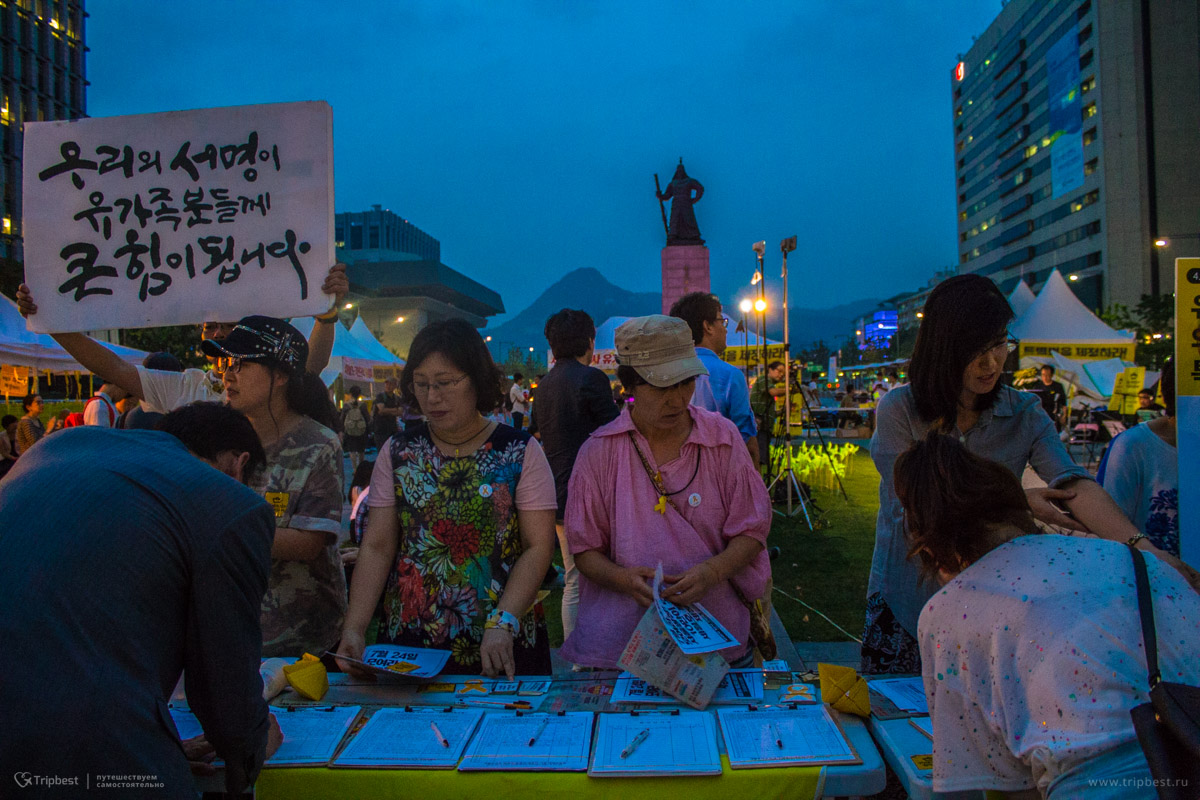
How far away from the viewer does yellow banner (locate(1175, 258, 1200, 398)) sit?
2285 mm

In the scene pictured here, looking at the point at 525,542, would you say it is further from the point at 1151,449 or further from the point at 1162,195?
the point at 1162,195

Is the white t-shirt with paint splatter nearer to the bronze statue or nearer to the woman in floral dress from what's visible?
the woman in floral dress

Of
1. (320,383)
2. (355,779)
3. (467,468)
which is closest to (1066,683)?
(355,779)

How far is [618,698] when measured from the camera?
204 centimetres

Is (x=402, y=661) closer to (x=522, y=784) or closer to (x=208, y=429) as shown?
(x=522, y=784)

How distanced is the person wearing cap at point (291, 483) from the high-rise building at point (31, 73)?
60.8 metres

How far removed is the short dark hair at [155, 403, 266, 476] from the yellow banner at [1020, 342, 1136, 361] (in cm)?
1937

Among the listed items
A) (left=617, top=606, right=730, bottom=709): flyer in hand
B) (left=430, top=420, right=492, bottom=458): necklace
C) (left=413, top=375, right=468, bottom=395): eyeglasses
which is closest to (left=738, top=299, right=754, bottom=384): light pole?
(left=430, top=420, right=492, bottom=458): necklace

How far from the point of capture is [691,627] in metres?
2.07

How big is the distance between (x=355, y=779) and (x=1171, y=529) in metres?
2.95

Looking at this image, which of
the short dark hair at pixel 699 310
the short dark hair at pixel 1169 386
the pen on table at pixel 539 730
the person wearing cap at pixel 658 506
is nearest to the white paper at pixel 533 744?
the pen on table at pixel 539 730

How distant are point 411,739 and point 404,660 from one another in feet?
1.26

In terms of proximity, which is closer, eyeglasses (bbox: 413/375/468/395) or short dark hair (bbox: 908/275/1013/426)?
short dark hair (bbox: 908/275/1013/426)

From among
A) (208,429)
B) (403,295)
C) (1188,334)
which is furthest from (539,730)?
(403,295)
